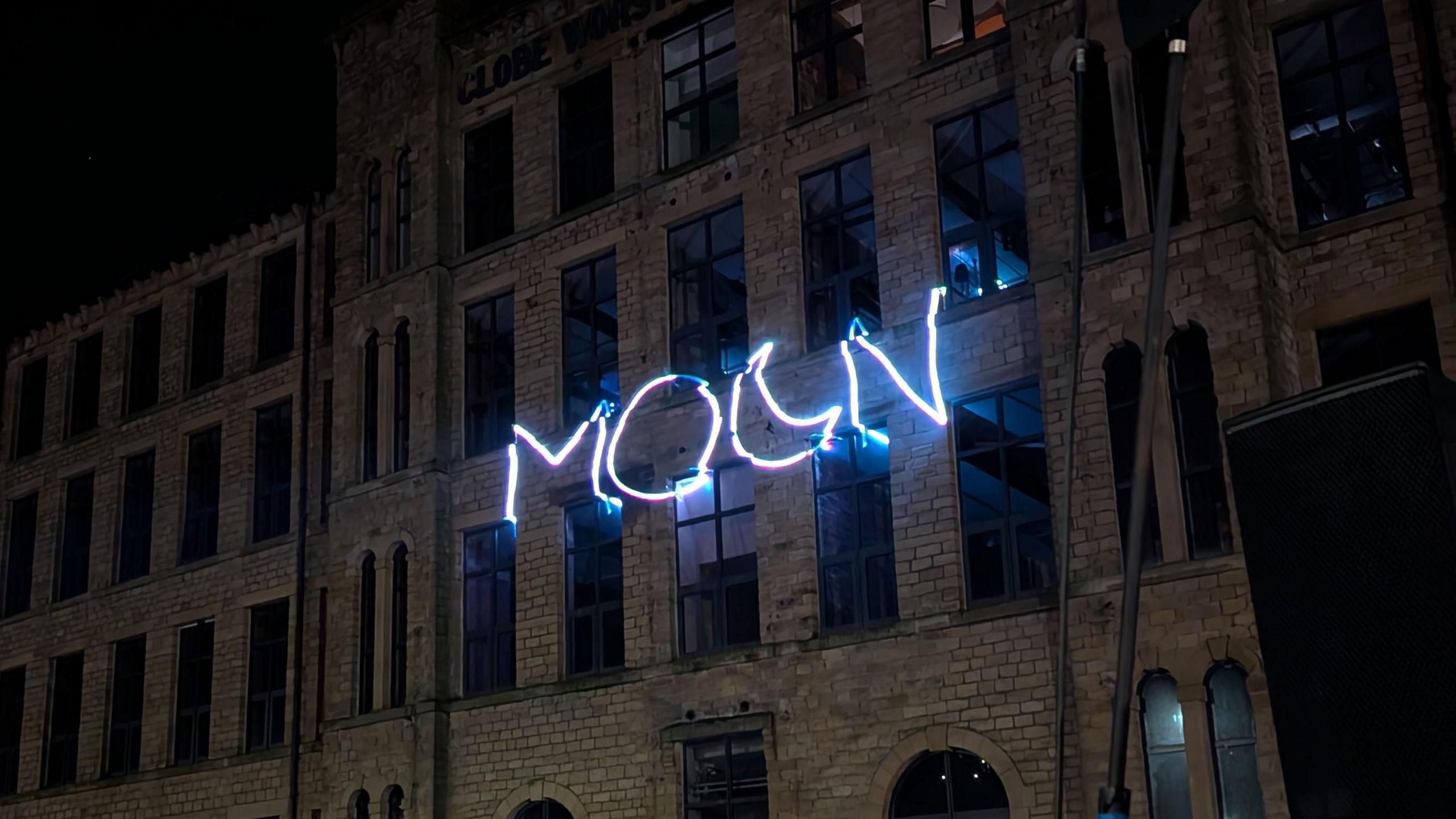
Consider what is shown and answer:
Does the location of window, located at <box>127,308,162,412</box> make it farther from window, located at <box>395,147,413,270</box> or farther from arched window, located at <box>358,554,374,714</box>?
arched window, located at <box>358,554,374,714</box>

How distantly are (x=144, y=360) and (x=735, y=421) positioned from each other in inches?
594

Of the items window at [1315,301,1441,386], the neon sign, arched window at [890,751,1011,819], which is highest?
the neon sign

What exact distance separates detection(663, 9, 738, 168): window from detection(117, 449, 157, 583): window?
12.6 meters

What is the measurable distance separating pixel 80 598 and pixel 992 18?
19699 mm

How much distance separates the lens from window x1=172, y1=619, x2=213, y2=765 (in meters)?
25.9

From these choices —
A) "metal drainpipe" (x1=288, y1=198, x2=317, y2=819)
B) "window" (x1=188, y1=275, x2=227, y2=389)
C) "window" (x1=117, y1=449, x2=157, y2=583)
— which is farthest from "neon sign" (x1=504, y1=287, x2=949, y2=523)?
"window" (x1=117, y1=449, x2=157, y2=583)

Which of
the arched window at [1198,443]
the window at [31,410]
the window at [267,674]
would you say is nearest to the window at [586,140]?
the window at [267,674]

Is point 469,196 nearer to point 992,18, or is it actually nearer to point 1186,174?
point 992,18

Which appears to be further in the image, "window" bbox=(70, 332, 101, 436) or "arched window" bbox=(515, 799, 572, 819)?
"window" bbox=(70, 332, 101, 436)

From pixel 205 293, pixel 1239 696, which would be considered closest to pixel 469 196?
pixel 205 293

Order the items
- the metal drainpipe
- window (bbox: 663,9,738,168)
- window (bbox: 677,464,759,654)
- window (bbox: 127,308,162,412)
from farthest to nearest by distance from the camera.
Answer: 1. window (bbox: 127,308,162,412)
2. the metal drainpipe
3. window (bbox: 663,9,738,168)
4. window (bbox: 677,464,759,654)

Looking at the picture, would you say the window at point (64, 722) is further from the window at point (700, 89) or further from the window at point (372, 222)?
the window at point (700, 89)

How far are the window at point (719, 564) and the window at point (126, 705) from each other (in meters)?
11.9

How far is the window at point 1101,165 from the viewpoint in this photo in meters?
17.0
